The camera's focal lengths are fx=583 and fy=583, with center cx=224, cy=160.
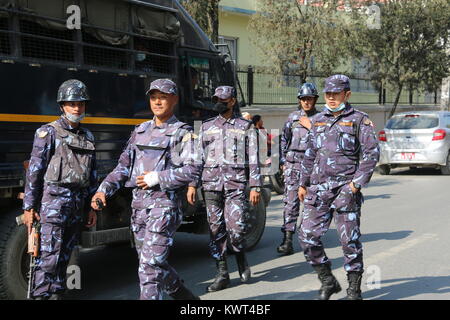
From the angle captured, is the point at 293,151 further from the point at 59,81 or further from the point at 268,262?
the point at 59,81

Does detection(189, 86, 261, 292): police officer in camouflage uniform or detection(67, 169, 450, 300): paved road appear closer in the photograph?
detection(67, 169, 450, 300): paved road

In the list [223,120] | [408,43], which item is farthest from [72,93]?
[408,43]

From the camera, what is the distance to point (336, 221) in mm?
4730

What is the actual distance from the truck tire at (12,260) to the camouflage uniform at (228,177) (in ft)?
5.46

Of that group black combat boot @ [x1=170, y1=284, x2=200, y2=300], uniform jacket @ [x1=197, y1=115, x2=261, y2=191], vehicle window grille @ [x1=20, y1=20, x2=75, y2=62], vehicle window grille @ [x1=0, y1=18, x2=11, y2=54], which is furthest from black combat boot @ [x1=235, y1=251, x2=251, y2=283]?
vehicle window grille @ [x1=0, y1=18, x2=11, y2=54]

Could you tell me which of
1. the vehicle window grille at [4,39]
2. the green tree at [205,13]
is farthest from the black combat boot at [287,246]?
the green tree at [205,13]

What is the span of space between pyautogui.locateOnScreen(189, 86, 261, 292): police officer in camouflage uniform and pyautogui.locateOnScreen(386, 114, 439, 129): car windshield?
10.1 metres

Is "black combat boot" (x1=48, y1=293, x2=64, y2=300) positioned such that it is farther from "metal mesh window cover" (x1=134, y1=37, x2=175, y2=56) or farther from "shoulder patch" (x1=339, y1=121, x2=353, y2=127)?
"metal mesh window cover" (x1=134, y1=37, x2=175, y2=56)

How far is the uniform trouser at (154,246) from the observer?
3.85 metres

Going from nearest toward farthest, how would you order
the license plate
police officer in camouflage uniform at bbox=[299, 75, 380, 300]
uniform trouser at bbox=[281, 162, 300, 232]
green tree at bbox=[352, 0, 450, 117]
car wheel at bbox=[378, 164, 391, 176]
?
police officer in camouflage uniform at bbox=[299, 75, 380, 300]
uniform trouser at bbox=[281, 162, 300, 232]
the license plate
car wheel at bbox=[378, 164, 391, 176]
green tree at bbox=[352, 0, 450, 117]

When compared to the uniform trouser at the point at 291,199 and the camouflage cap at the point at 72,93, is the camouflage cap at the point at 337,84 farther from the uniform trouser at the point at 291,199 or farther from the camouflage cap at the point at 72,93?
the uniform trouser at the point at 291,199

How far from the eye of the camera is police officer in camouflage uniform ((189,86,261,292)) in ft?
17.6

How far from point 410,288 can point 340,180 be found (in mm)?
1338

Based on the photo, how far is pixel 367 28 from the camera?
59.2 feet
